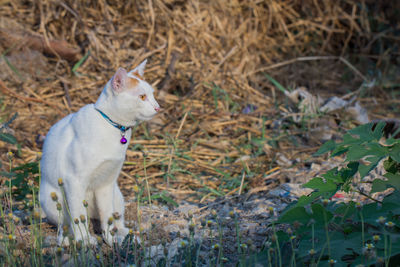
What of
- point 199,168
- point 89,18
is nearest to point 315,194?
point 199,168

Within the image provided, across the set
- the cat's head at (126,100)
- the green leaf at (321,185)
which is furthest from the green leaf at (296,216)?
the cat's head at (126,100)

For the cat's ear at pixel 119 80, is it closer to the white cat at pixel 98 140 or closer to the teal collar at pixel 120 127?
the white cat at pixel 98 140

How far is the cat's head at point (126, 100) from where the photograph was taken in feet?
6.47

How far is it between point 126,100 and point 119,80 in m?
0.09

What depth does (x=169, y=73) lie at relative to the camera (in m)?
3.75

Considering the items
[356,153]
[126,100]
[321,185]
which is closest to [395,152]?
[356,153]

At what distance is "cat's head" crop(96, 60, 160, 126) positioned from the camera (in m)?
1.97

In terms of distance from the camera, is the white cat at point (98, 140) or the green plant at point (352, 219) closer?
the green plant at point (352, 219)

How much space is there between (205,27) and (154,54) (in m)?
0.57

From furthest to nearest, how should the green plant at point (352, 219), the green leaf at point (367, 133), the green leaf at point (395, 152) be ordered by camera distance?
the green leaf at point (367, 133), the green leaf at point (395, 152), the green plant at point (352, 219)

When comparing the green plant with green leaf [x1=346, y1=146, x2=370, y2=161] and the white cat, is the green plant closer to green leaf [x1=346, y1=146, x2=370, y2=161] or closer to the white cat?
green leaf [x1=346, y1=146, x2=370, y2=161]

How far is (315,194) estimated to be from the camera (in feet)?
5.26

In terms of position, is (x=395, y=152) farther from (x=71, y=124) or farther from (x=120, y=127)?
(x=71, y=124)

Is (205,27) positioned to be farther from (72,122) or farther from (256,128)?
(72,122)
